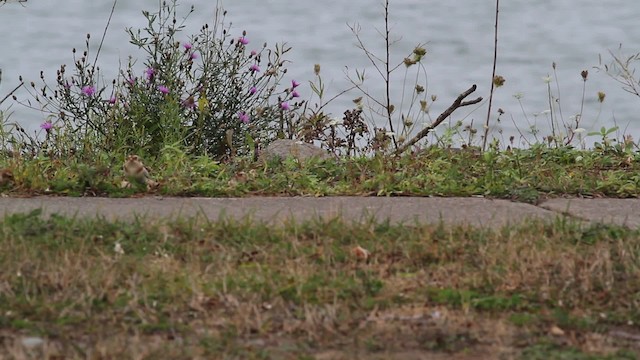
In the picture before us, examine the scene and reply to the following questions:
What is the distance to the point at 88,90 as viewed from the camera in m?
6.61

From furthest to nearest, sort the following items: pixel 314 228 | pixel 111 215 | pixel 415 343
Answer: pixel 111 215 < pixel 314 228 < pixel 415 343

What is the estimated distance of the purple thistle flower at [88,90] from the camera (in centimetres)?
662

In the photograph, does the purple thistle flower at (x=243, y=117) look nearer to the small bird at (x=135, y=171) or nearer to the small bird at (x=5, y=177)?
the small bird at (x=135, y=171)

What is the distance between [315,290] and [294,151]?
254 centimetres

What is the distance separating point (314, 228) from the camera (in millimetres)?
4102

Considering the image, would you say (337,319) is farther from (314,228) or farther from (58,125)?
(58,125)

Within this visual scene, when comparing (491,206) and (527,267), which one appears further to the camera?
(491,206)

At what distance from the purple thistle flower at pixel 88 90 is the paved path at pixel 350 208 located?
1772mm

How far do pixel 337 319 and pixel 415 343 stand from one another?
26 centimetres

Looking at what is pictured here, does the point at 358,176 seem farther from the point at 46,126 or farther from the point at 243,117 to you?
the point at 46,126

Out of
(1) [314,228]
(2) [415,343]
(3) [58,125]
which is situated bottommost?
(2) [415,343]

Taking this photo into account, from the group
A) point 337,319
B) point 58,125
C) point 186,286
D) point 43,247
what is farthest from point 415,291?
point 58,125

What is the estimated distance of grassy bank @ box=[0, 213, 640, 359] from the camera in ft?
10.00

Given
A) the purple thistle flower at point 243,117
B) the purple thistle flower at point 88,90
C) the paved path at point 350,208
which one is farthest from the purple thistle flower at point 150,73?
the paved path at point 350,208
